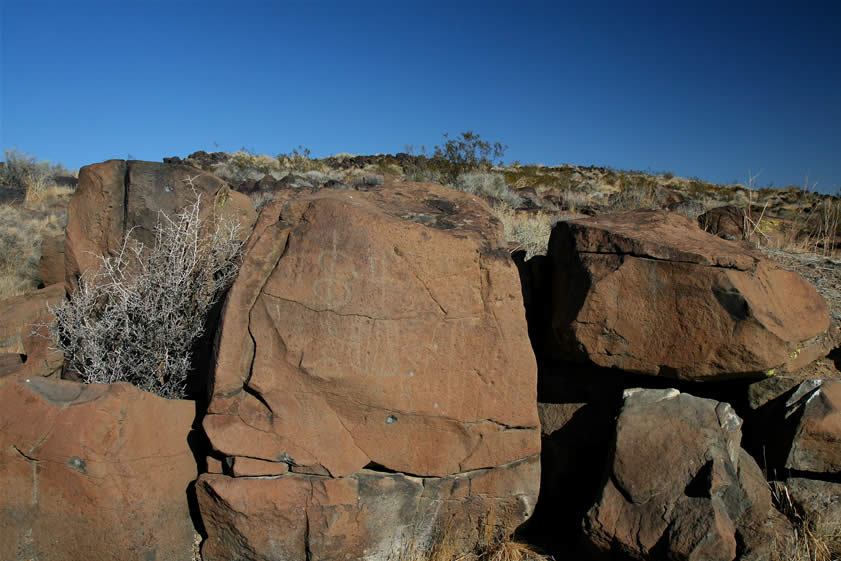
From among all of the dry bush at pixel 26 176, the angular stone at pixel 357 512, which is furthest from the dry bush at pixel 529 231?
the dry bush at pixel 26 176

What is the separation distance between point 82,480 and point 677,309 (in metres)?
2.97

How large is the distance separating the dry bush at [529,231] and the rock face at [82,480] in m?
3.92

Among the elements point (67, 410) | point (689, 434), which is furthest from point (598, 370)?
point (67, 410)

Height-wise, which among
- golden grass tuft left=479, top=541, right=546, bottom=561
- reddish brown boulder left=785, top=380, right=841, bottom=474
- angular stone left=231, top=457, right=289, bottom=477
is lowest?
golden grass tuft left=479, top=541, right=546, bottom=561

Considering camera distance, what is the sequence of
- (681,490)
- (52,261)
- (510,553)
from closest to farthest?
(681,490) < (510,553) < (52,261)

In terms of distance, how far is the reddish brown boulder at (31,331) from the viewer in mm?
3719

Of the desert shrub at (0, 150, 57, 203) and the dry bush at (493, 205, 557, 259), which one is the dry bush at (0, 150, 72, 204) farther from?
the dry bush at (493, 205, 557, 259)

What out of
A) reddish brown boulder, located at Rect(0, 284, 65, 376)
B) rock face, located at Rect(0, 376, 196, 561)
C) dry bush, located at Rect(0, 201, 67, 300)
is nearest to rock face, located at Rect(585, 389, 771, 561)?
rock face, located at Rect(0, 376, 196, 561)

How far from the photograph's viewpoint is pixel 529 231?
7613 millimetres

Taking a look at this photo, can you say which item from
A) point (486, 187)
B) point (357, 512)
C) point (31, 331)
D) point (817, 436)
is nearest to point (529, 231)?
point (817, 436)

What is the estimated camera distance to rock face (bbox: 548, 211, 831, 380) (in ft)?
9.59

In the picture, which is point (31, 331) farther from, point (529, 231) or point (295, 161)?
point (295, 161)

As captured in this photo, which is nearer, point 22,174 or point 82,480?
point 82,480

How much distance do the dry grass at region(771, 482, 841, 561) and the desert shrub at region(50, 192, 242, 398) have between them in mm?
3237
